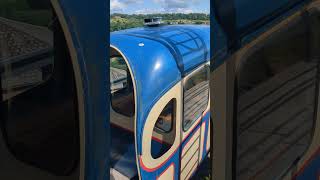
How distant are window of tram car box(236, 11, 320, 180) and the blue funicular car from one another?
2056 millimetres

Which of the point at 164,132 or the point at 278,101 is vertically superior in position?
the point at 278,101

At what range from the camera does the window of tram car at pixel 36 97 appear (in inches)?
84.1

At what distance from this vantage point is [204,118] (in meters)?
6.06

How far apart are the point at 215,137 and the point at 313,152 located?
85 centimetres

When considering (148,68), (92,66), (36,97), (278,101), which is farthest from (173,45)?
(92,66)

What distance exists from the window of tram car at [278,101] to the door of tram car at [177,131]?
6.78ft

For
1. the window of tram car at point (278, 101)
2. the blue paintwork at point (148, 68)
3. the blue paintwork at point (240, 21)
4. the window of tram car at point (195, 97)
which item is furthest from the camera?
the window of tram car at point (195, 97)

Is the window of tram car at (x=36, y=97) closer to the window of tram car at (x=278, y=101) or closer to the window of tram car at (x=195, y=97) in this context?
the window of tram car at (x=278, y=101)

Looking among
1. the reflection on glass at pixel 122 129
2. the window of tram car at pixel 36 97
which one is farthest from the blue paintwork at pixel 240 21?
the reflection on glass at pixel 122 129

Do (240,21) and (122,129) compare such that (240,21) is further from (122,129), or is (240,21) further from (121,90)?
(121,90)

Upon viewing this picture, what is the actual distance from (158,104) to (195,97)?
1.20 metres

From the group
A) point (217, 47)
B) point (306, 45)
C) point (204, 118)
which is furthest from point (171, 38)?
point (217, 47)

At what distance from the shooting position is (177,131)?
502 centimetres

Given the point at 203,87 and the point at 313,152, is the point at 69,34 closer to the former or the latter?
the point at 313,152
